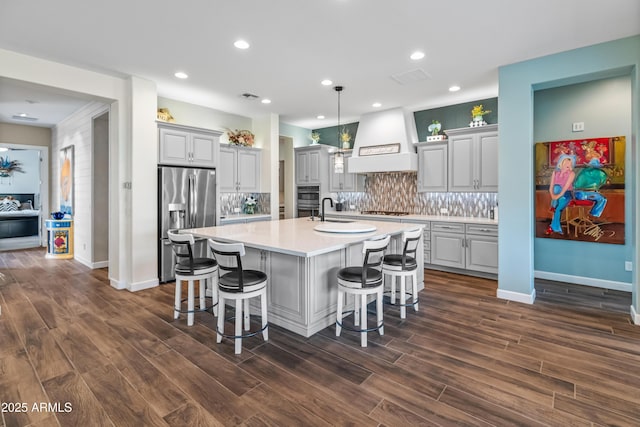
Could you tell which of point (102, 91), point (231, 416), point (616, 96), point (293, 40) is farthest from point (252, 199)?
point (616, 96)

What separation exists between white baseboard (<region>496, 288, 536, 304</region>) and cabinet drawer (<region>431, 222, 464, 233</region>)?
4.18 ft

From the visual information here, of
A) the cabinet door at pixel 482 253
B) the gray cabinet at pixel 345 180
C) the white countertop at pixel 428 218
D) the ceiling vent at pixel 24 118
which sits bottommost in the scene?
the cabinet door at pixel 482 253

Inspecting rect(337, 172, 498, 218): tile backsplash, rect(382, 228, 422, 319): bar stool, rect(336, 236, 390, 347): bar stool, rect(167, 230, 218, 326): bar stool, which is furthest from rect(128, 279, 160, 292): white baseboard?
rect(337, 172, 498, 218): tile backsplash

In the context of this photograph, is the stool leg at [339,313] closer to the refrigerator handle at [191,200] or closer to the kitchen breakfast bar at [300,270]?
the kitchen breakfast bar at [300,270]

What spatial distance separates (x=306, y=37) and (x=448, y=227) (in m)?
3.62

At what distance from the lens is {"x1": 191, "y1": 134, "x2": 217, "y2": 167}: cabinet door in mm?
5145

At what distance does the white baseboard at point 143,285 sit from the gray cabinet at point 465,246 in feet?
14.4

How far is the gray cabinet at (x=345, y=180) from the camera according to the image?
7.05m

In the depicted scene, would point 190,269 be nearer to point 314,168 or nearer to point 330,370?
point 330,370

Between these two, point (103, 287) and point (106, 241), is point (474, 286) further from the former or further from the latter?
point (106, 241)

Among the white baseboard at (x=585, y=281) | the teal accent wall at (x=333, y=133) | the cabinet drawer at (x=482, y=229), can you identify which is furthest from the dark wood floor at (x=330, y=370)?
the teal accent wall at (x=333, y=133)

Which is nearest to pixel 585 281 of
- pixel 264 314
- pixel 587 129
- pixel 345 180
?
pixel 587 129

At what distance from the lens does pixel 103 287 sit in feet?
15.2

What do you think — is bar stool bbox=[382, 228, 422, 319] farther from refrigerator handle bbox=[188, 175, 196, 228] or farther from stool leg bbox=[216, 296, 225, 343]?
refrigerator handle bbox=[188, 175, 196, 228]
